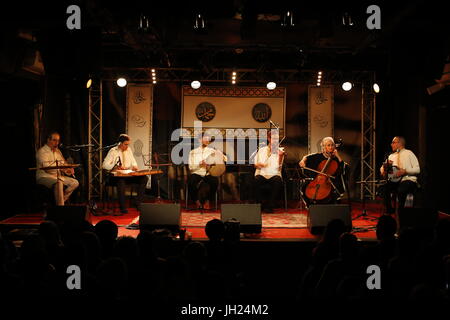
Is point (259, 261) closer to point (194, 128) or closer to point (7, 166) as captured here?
point (194, 128)

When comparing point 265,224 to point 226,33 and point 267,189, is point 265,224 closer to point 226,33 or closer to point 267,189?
point 267,189

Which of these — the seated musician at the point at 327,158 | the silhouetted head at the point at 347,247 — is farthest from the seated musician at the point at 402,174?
the silhouetted head at the point at 347,247

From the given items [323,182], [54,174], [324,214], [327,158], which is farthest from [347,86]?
[54,174]

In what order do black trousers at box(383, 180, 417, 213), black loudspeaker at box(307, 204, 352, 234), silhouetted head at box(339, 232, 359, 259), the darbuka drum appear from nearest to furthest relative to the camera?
silhouetted head at box(339, 232, 359, 259) < black loudspeaker at box(307, 204, 352, 234) < black trousers at box(383, 180, 417, 213) < the darbuka drum

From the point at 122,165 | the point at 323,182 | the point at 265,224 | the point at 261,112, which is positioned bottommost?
the point at 265,224

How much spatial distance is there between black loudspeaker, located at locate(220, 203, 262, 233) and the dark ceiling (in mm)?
2489

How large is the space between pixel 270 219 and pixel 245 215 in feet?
6.15

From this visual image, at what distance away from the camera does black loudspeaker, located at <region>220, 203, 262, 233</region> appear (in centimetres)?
623

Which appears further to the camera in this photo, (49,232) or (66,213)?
(66,213)

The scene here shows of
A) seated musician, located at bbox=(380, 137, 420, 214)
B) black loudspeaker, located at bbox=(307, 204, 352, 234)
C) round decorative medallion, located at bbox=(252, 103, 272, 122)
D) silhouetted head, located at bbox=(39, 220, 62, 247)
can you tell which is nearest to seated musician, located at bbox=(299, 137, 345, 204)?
seated musician, located at bbox=(380, 137, 420, 214)

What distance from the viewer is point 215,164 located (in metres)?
9.37

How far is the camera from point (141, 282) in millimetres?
3236

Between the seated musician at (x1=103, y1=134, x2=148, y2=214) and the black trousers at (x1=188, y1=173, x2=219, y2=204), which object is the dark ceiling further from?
the black trousers at (x1=188, y1=173, x2=219, y2=204)
